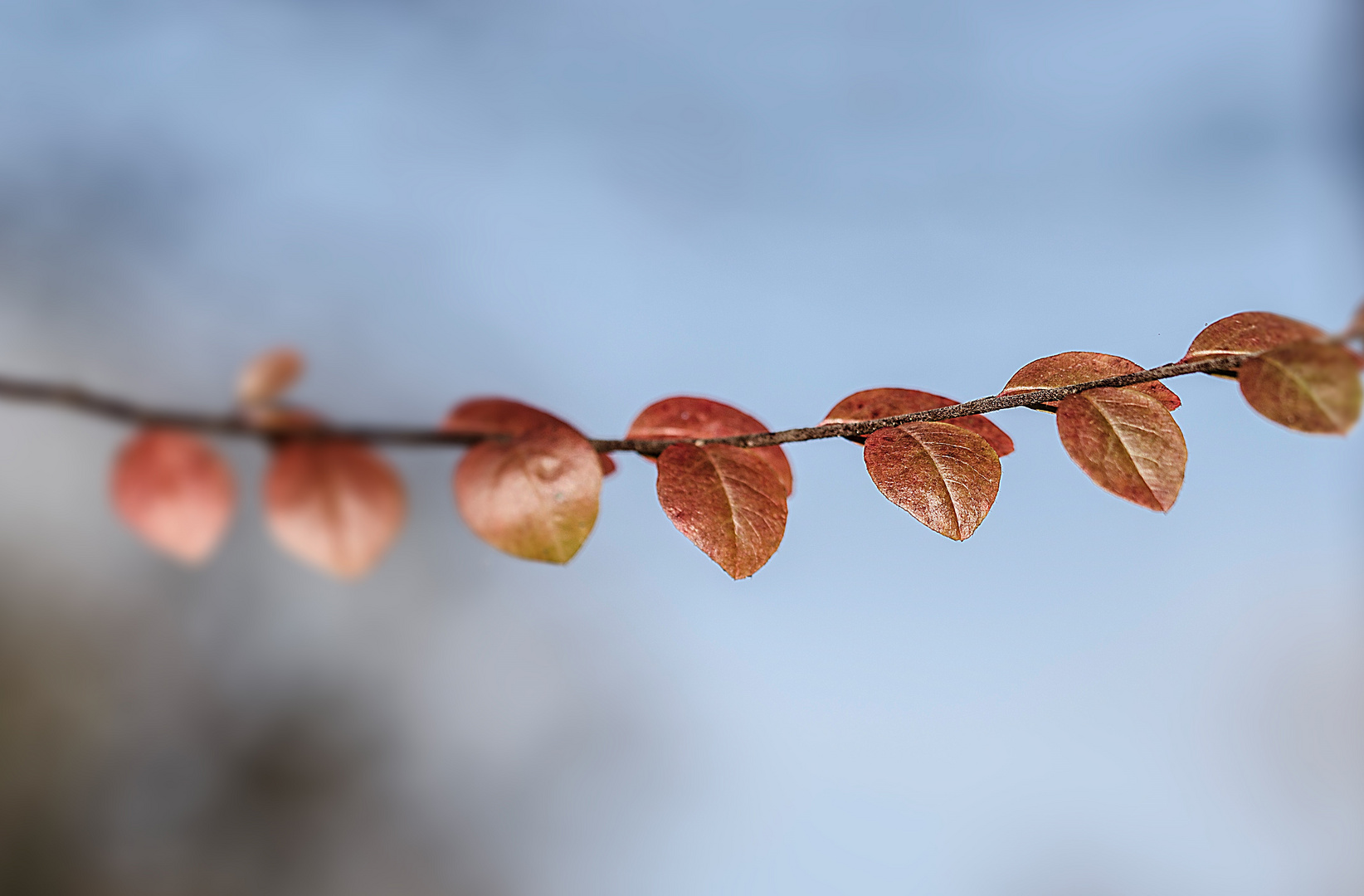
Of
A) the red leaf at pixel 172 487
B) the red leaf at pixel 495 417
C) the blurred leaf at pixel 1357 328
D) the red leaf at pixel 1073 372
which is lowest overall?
the red leaf at pixel 172 487

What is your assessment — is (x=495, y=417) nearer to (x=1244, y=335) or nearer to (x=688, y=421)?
(x=688, y=421)

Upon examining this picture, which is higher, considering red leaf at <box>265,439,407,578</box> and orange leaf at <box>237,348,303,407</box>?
orange leaf at <box>237,348,303,407</box>

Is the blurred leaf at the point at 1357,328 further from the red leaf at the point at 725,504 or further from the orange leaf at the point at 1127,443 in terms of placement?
the red leaf at the point at 725,504

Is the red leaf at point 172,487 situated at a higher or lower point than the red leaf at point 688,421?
lower

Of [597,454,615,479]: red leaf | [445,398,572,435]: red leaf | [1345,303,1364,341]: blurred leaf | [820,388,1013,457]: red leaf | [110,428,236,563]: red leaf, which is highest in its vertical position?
[1345,303,1364,341]: blurred leaf

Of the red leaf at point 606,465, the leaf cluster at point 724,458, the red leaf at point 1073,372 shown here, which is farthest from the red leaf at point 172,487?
the red leaf at point 1073,372

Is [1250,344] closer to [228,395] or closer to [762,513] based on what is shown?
[762,513]

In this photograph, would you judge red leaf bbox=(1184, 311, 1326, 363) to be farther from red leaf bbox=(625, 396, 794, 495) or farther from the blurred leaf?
red leaf bbox=(625, 396, 794, 495)

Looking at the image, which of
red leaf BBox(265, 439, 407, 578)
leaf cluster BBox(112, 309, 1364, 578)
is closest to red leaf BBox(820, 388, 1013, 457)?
leaf cluster BBox(112, 309, 1364, 578)

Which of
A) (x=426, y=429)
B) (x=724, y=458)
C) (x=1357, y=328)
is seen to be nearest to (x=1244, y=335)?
(x=1357, y=328)
